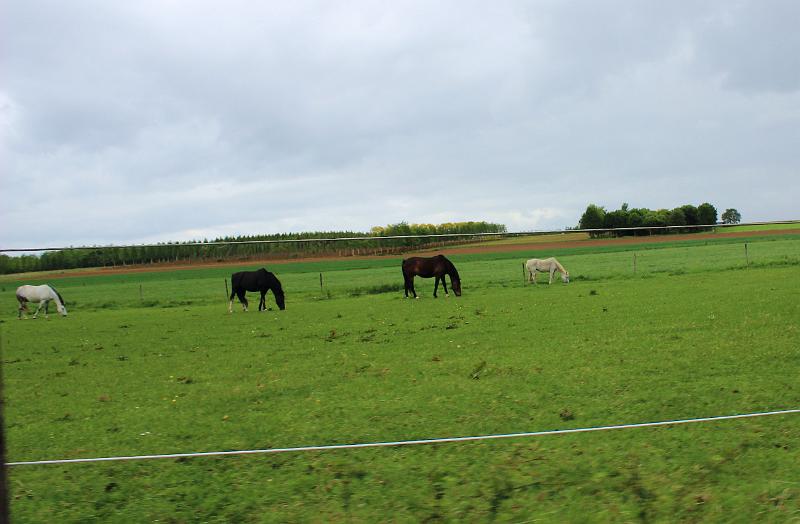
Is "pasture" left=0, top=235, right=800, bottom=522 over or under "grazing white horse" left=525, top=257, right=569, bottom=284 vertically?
under

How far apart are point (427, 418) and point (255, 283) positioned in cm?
1504

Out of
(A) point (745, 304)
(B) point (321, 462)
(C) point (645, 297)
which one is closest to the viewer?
(B) point (321, 462)

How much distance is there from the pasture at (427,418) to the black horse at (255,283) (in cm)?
724

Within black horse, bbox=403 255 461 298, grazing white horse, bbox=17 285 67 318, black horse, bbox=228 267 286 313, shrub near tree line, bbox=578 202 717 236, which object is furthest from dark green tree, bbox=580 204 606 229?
grazing white horse, bbox=17 285 67 318

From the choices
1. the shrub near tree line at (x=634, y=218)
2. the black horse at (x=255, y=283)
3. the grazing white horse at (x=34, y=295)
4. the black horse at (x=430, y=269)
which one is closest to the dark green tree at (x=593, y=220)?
the shrub near tree line at (x=634, y=218)

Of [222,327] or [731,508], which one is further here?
[222,327]

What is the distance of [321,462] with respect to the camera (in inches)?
143

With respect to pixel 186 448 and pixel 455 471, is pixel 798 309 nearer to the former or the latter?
pixel 455 471

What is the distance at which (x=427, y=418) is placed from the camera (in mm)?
4645

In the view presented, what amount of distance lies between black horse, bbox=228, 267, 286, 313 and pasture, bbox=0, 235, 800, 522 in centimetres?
724

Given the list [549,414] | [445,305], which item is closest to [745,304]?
[445,305]

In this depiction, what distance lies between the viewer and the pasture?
3088 millimetres

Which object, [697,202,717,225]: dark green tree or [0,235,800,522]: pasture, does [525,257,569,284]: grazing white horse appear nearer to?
[697,202,717,225]: dark green tree

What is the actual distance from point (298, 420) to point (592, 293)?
1455cm
